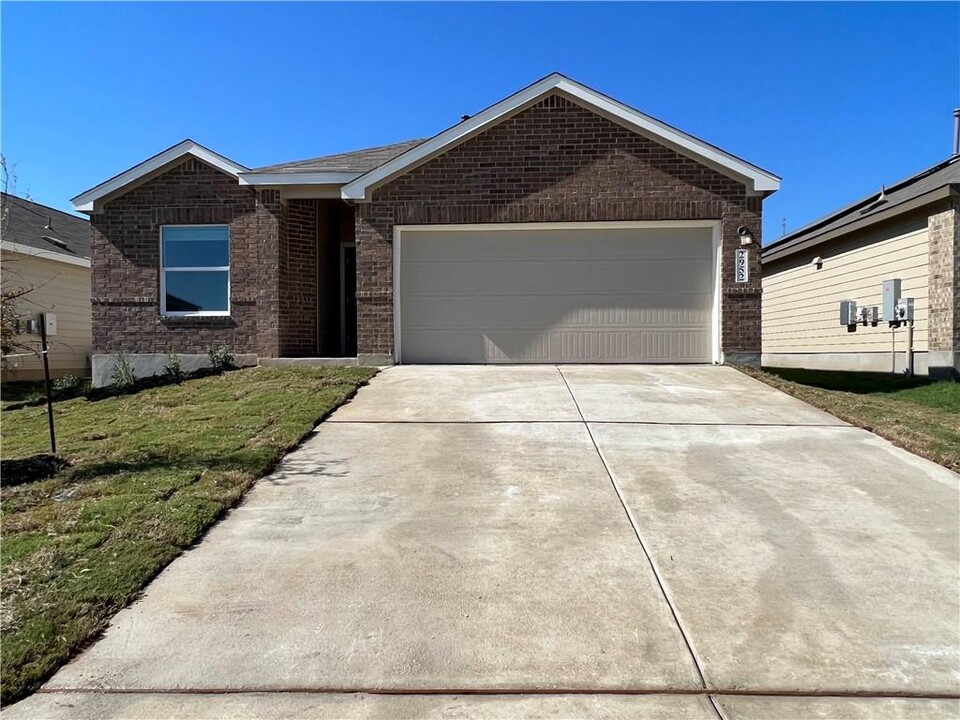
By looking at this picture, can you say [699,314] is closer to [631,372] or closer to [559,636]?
[631,372]

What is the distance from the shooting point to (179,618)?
366 centimetres

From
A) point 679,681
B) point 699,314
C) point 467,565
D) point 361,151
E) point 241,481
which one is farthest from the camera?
point 361,151

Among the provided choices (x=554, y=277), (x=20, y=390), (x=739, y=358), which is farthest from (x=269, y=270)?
(x=739, y=358)

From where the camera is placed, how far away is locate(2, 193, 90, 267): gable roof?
16.1 metres

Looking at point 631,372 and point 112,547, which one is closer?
point 112,547

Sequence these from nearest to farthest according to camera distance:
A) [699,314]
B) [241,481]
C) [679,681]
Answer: [679,681]
[241,481]
[699,314]

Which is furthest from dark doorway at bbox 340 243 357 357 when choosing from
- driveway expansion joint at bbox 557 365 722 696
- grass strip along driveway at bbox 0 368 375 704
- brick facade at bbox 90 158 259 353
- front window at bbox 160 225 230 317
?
driveway expansion joint at bbox 557 365 722 696

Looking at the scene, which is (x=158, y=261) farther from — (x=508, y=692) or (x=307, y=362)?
(x=508, y=692)

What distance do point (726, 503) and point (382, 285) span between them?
797 cm

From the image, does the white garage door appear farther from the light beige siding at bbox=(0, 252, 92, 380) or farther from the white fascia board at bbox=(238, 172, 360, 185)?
the light beige siding at bbox=(0, 252, 92, 380)

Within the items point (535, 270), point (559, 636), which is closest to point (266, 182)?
point (535, 270)

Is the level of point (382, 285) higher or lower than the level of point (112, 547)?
higher

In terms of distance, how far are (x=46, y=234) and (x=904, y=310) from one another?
808 inches

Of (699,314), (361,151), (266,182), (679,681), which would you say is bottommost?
(679,681)
